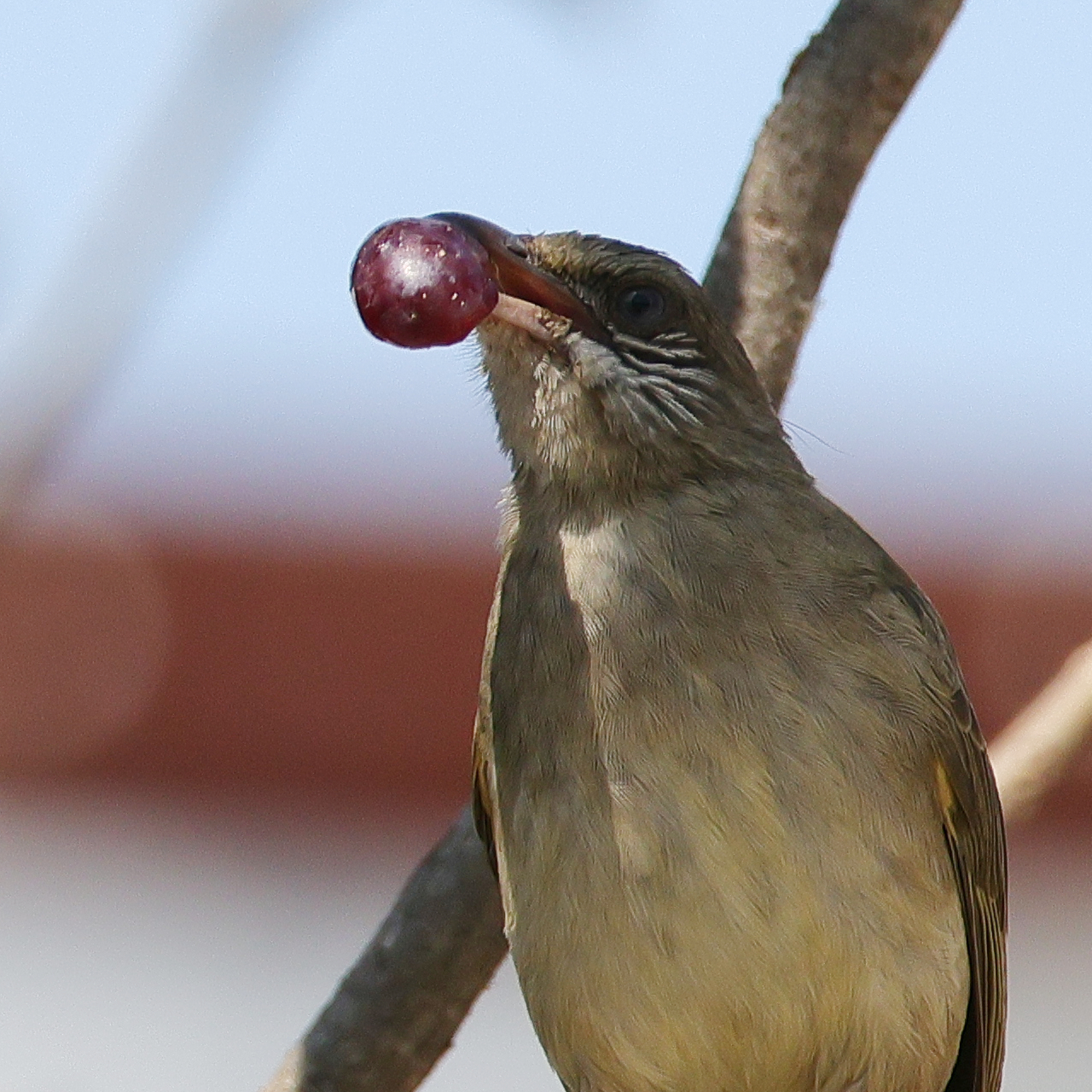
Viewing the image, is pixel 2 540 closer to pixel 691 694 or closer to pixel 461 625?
pixel 691 694

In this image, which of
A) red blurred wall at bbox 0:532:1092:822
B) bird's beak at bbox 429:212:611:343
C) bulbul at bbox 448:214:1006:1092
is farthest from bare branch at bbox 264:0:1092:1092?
red blurred wall at bbox 0:532:1092:822

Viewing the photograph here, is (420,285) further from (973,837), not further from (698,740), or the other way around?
(973,837)

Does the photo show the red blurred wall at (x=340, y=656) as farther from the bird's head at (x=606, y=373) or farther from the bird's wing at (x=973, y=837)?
the bird's head at (x=606, y=373)

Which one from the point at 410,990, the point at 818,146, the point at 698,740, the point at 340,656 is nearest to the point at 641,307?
the point at 818,146

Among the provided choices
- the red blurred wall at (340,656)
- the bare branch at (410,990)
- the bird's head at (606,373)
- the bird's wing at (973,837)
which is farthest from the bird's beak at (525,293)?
the red blurred wall at (340,656)

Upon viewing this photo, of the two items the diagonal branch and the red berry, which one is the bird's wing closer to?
the diagonal branch

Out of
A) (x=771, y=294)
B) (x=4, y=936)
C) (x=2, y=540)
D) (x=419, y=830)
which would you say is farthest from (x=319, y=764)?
(x=2, y=540)

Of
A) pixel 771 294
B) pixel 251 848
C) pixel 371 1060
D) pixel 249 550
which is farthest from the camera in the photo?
pixel 251 848
